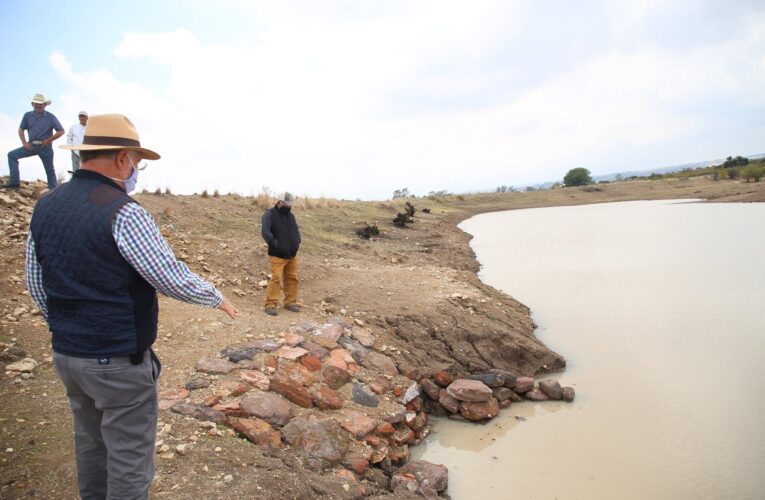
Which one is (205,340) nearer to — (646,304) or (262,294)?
(262,294)

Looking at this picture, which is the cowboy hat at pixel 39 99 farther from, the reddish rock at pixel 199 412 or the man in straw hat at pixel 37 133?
the reddish rock at pixel 199 412

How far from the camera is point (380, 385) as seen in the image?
5.78 metres

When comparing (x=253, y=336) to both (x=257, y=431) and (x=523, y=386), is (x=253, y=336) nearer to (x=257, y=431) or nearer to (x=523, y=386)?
(x=257, y=431)

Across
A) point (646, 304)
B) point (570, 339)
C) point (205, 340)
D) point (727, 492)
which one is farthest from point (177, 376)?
point (646, 304)

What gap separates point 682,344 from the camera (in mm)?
7938

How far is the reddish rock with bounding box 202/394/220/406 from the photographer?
14.3 ft

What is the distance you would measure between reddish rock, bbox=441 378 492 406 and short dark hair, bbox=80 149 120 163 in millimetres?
4773

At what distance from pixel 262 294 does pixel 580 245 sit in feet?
46.2

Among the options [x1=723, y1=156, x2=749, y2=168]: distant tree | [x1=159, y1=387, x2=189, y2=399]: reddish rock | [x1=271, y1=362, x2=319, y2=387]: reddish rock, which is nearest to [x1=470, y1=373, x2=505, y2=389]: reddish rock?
[x1=271, y1=362, x2=319, y2=387]: reddish rock

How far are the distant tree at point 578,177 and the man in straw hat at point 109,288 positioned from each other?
3004 inches

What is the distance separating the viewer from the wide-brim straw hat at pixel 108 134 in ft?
7.45

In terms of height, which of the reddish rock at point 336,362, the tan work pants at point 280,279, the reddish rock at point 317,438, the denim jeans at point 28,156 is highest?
the denim jeans at point 28,156

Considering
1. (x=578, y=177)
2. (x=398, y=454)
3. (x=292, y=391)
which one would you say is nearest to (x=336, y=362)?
(x=292, y=391)

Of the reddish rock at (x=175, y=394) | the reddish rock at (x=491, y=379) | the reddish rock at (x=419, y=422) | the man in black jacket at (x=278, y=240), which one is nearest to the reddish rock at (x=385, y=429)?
the reddish rock at (x=419, y=422)
